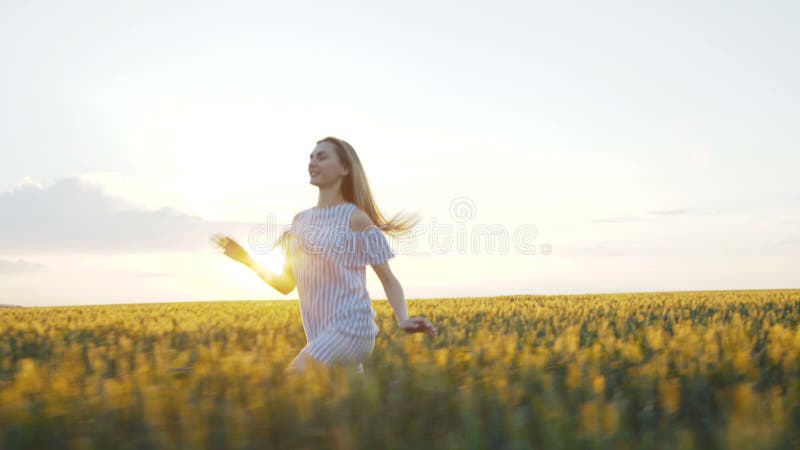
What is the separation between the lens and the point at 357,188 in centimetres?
539

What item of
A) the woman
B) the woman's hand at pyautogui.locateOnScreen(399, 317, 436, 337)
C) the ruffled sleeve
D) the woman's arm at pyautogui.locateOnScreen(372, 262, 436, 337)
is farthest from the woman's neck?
the woman's hand at pyautogui.locateOnScreen(399, 317, 436, 337)

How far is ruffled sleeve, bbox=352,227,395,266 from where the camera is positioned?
16.7ft

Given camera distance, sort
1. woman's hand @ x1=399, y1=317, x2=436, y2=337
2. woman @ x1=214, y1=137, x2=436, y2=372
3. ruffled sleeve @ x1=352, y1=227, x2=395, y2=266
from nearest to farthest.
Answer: woman's hand @ x1=399, y1=317, x2=436, y2=337, woman @ x1=214, y1=137, x2=436, y2=372, ruffled sleeve @ x1=352, y1=227, x2=395, y2=266

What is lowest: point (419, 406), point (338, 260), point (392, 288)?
point (419, 406)

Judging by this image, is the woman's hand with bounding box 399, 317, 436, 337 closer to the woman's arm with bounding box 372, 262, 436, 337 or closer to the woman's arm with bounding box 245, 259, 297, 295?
the woman's arm with bounding box 372, 262, 436, 337

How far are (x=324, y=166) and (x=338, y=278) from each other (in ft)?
2.78

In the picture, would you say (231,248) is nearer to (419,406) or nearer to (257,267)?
(257,267)

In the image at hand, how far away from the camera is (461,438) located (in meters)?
2.75

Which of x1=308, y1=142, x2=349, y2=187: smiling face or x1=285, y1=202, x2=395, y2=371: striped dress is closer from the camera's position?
x1=285, y1=202, x2=395, y2=371: striped dress

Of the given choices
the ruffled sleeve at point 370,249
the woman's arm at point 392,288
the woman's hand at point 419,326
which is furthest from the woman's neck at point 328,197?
the woman's hand at point 419,326

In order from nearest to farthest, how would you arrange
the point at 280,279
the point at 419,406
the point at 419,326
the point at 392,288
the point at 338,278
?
the point at 419,406 < the point at 419,326 < the point at 338,278 < the point at 392,288 < the point at 280,279

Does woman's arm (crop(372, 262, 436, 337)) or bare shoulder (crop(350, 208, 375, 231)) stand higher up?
bare shoulder (crop(350, 208, 375, 231))

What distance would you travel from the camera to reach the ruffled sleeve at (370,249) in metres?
5.08

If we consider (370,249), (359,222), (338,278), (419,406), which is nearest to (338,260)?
Result: (338,278)
